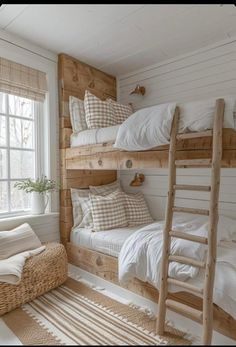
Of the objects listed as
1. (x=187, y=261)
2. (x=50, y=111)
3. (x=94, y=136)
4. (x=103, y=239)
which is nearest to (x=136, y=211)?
(x=103, y=239)

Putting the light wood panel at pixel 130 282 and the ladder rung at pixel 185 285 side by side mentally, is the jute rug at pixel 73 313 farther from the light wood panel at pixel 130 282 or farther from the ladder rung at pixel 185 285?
the ladder rung at pixel 185 285

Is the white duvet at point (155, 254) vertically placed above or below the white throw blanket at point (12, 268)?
above

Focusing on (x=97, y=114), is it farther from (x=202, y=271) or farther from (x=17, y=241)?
(x=202, y=271)

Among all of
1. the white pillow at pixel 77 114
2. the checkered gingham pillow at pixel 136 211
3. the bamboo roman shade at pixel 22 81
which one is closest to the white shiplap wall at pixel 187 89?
the checkered gingham pillow at pixel 136 211

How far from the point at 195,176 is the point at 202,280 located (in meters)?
1.53

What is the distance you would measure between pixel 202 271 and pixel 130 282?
805 millimetres

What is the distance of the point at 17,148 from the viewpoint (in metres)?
2.75

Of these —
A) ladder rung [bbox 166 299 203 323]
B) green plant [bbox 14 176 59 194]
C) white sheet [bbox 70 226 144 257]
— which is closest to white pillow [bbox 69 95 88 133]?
green plant [bbox 14 176 59 194]

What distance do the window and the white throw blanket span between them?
676mm

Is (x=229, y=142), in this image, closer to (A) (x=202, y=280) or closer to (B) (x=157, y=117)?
(B) (x=157, y=117)

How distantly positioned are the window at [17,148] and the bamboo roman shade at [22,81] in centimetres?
16

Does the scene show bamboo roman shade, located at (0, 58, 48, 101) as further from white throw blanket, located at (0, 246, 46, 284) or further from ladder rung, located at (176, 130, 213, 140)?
ladder rung, located at (176, 130, 213, 140)

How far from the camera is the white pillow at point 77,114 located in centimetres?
290

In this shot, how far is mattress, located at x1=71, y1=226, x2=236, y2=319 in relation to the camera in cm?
150
